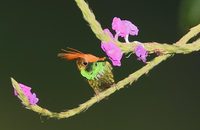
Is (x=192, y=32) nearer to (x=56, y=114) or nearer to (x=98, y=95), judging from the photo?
(x=98, y=95)

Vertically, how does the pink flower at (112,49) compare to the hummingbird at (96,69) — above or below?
below

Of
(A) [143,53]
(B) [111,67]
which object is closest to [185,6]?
(B) [111,67]

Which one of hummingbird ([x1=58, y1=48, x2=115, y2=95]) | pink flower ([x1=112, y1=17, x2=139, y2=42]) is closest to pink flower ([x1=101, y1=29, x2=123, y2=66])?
pink flower ([x1=112, y1=17, x2=139, y2=42])

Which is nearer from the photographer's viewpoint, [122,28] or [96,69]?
[122,28]

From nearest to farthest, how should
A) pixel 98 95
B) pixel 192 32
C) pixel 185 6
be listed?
pixel 192 32 < pixel 98 95 < pixel 185 6

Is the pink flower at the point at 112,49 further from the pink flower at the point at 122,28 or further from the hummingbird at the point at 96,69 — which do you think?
the hummingbird at the point at 96,69

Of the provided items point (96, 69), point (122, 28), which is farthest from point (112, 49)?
point (96, 69)

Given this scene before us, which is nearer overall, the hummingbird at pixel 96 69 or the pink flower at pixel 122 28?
the pink flower at pixel 122 28

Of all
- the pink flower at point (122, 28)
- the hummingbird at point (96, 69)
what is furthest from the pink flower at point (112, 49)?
the hummingbird at point (96, 69)

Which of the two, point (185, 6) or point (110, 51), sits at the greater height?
point (185, 6)

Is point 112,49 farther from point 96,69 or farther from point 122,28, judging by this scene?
point 96,69

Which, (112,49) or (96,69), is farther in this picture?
(96,69)
